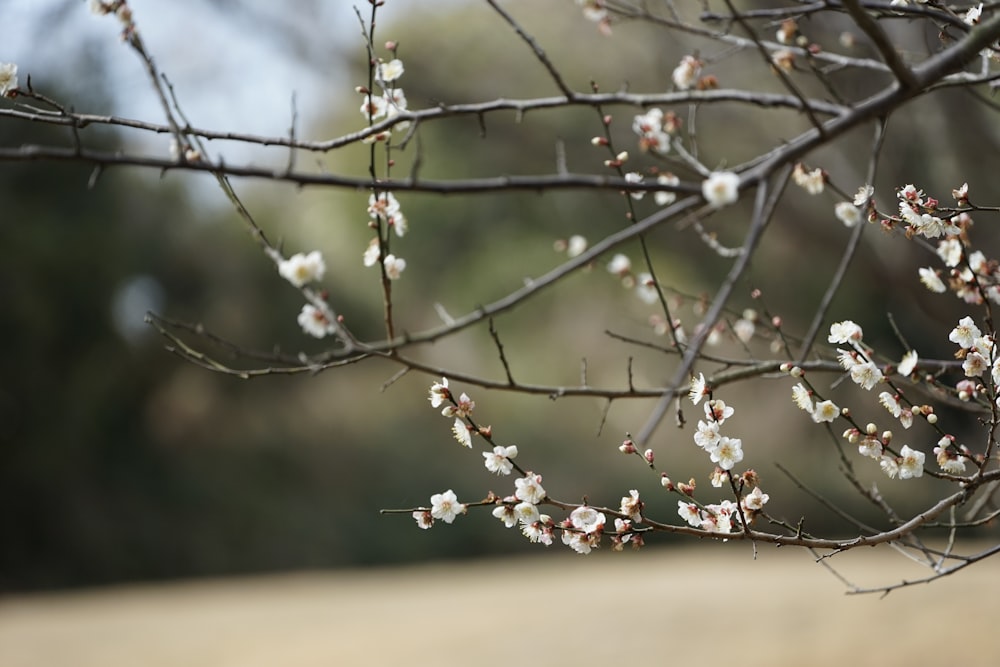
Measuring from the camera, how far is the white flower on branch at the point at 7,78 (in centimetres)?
127

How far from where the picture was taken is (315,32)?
5.73m

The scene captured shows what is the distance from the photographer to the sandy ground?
3143 mm

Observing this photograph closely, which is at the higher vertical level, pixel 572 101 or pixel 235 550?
pixel 235 550

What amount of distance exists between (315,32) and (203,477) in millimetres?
3231

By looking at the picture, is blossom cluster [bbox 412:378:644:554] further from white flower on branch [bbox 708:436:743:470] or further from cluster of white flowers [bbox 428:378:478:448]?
white flower on branch [bbox 708:436:743:470]

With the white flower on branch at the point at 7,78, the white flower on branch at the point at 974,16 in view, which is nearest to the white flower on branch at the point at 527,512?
the white flower on branch at the point at 7,78

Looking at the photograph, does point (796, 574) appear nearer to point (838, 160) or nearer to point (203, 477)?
point (838, 160)

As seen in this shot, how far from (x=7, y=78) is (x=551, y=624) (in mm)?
2819

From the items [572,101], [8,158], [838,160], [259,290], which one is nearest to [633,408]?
[259,290]

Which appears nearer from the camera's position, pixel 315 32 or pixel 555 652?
pixel 555 652

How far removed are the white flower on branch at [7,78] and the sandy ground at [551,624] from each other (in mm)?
2432

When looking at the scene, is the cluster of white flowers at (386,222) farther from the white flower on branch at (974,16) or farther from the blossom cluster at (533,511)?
the white flower on branch at (974,16)

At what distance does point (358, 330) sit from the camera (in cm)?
764

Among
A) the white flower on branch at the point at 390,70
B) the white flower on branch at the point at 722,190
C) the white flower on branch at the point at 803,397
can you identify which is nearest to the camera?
the white flower on branch at the point at 722,190
